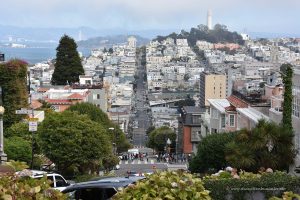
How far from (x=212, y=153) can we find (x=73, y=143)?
5928 millimetres

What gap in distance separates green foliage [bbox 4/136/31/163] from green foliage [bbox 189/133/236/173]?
7.25m

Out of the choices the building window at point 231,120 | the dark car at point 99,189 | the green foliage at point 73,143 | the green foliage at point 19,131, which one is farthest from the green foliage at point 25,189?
the building window at point 231,120

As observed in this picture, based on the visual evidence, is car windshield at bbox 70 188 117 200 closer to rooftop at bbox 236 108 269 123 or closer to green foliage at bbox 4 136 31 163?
green foliage at bbox 4 136 31 163

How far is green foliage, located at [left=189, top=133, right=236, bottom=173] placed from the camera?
32.7 meters

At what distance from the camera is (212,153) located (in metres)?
33.0

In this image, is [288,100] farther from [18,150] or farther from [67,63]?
[67,63]

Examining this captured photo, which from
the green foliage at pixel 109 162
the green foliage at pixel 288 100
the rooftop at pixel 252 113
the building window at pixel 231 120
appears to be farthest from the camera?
the building window at pixel 231 120

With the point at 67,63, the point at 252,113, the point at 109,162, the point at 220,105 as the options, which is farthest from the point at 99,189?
the point at 67,63

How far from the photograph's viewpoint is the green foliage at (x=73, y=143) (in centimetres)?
3111

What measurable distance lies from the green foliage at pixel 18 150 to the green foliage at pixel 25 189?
73.2 feet

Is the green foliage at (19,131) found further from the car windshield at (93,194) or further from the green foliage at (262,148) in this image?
the car windshield at (93,194)

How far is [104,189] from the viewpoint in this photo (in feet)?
43.1

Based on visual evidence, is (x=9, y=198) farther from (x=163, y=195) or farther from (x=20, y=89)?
(x=20, y=89)

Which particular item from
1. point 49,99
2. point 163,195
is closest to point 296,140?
point 163,195
